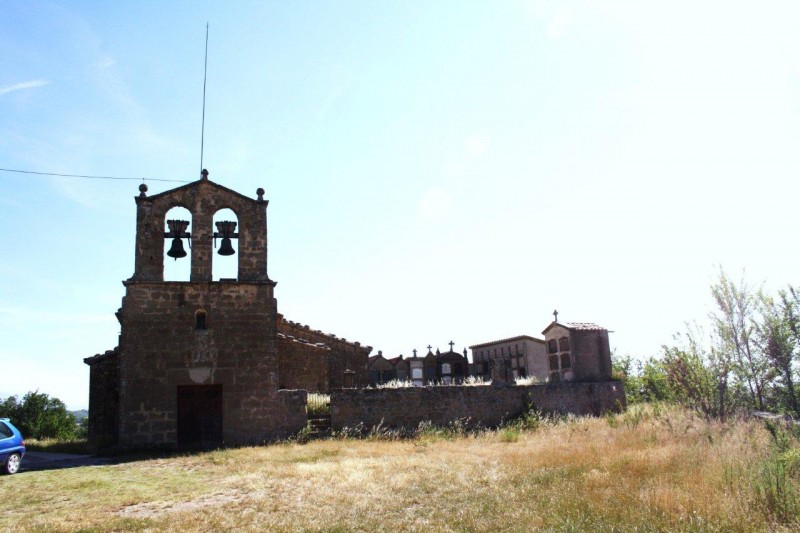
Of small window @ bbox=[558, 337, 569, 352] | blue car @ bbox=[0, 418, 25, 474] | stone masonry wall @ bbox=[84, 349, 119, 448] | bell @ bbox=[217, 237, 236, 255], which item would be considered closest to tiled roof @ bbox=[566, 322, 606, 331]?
small window @ bbox=[558, 337, 569, 352]

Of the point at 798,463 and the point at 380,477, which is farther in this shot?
the point at 380,477

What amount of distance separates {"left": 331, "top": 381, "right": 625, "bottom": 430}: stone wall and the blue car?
26.3 feet

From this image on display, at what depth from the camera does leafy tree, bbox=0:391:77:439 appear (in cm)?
3075

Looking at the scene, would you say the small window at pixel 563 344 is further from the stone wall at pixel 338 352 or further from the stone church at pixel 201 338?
the stone church at pixel 201 338

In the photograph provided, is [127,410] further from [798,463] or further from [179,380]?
[798,463]

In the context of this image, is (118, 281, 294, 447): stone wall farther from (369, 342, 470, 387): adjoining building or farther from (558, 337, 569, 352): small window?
(558, 337, 569, 352): small window

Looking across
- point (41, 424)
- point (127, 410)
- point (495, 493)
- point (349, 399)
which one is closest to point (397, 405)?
point (349, 399)

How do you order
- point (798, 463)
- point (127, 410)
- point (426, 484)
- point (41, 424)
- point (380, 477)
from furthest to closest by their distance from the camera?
point (41, 424) → point (127, 410) → point (380, 477) → point (426, 484) → point (798, 463)

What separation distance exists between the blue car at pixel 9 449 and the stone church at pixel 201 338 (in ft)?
10.8

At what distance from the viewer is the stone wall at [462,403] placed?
17656mm

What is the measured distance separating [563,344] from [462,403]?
17.8ft

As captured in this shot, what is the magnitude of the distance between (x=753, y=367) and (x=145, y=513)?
1258 cm

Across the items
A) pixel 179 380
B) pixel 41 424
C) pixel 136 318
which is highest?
pixel 136 318

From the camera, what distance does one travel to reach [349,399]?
17.6m
